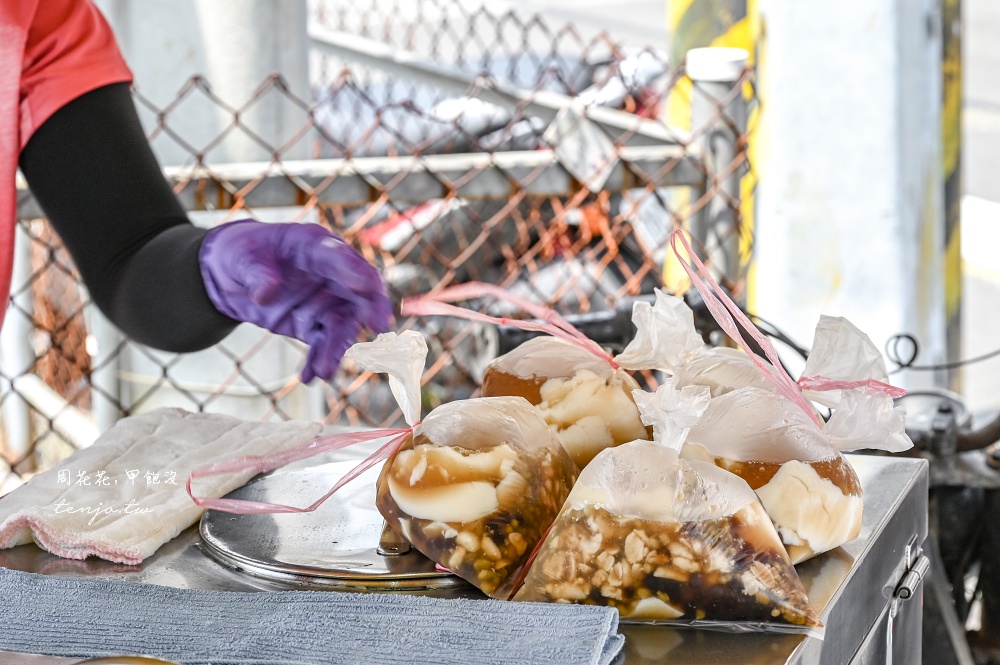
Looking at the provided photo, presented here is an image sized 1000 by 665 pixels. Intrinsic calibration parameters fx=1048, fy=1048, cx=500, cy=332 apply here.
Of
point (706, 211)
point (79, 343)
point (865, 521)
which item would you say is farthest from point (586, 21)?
point (865, 521)

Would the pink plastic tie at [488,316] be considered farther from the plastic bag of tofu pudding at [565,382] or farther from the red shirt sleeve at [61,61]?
the red shirt sleeve at [61,61]

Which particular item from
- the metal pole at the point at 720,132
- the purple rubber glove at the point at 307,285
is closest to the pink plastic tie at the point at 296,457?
the purple rubber glove at the point at 307,285

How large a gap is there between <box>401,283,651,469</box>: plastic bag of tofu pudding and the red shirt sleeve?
2.06 ft

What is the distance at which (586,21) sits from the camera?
8523 millimetres

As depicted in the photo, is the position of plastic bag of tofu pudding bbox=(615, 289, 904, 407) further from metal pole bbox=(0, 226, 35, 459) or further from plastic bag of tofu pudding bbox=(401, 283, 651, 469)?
metal pole bbox=(0, 226, 35, 459)

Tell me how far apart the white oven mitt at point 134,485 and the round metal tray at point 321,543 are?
0.14ft

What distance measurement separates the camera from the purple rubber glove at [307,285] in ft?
3.17

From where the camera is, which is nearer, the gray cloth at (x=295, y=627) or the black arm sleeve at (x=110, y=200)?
the gray cloth at (x=295, y=627)

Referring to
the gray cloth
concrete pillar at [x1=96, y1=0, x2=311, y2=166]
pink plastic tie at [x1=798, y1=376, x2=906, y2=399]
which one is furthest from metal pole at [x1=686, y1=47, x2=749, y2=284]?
the gray cloth

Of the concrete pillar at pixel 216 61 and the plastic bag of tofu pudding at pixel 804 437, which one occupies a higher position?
the concrete pillar at pixel 216 61

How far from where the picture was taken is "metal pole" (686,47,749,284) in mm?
1979

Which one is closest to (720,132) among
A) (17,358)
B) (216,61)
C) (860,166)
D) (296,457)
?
(860,166)

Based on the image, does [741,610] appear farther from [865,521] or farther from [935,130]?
[935,130]

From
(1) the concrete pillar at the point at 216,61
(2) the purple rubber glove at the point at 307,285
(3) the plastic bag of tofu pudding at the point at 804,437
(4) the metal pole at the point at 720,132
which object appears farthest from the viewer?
(4) the metal pole at the point at 720,132
